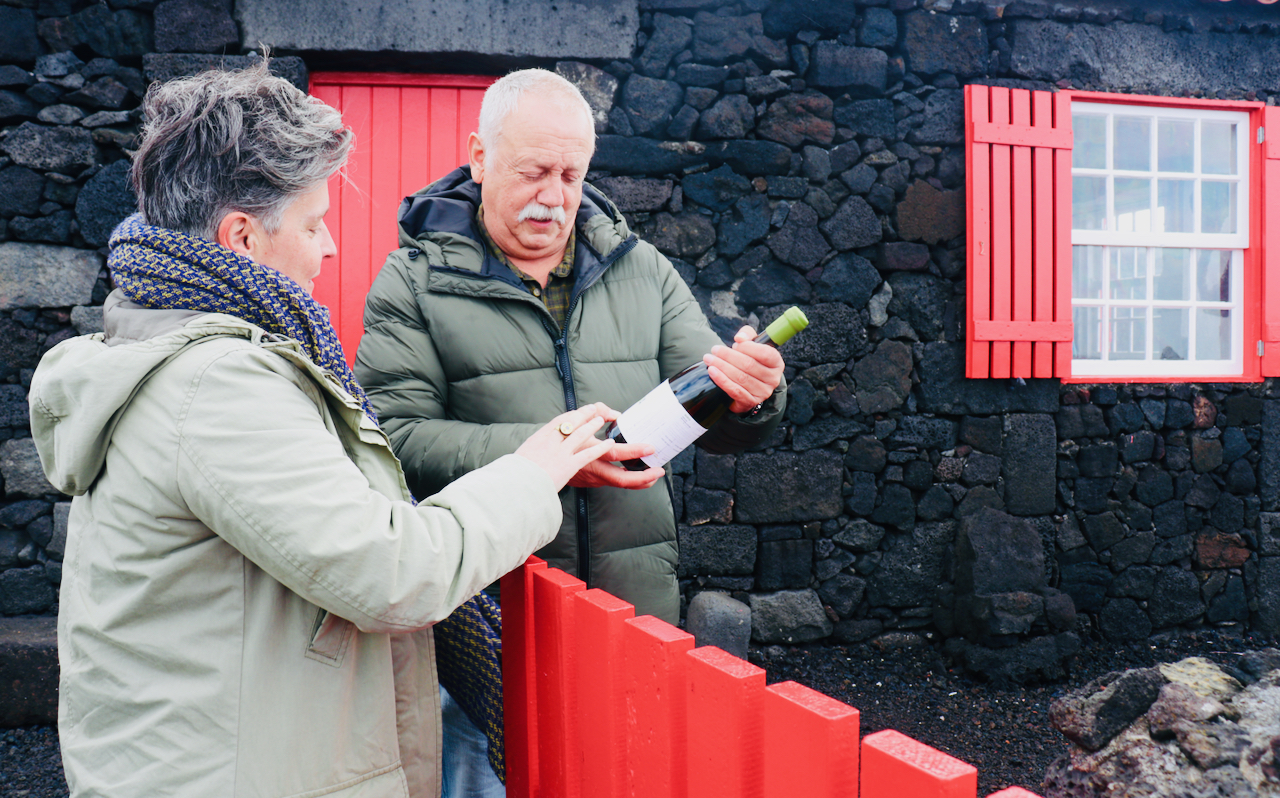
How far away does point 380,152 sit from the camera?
3.89 m

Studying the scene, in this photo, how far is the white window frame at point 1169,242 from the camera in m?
4.64

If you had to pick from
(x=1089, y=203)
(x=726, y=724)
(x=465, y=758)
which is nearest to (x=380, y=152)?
(x=465, y=758)

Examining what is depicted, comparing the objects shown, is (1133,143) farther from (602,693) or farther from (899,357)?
(602,693)

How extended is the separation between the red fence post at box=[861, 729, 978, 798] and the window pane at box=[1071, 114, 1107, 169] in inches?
189

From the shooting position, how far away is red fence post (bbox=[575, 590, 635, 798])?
43.8 inches

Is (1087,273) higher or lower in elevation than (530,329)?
higher

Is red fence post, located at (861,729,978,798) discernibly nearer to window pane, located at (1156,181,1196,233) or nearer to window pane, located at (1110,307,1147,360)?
window pane, located at (1110,307,1147,360)

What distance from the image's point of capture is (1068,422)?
14.7ft

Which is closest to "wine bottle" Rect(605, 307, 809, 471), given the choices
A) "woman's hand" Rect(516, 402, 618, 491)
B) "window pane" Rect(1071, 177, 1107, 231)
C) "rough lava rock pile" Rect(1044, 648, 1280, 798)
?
"woman's hand" Rect(516, 402, 618, 491)

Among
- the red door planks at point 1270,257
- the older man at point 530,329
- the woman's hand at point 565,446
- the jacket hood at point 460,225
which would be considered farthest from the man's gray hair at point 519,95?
the red door planks at point 1270,257

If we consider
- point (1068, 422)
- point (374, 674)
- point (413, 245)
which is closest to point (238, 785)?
point (374, 674)

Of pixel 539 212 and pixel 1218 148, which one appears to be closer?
pixel 539 212

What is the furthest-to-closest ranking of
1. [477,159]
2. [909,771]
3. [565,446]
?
[477,159] < [565,446] < [909,771]

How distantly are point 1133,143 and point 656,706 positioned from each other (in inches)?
199
